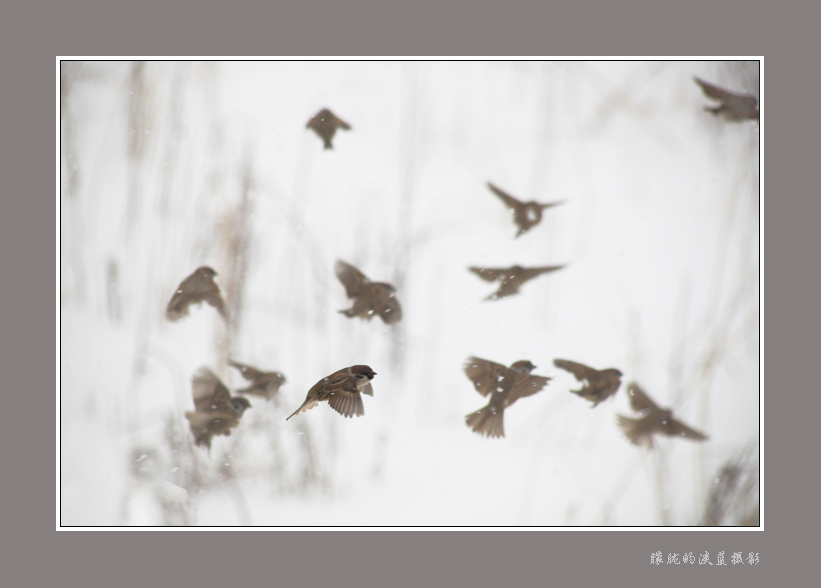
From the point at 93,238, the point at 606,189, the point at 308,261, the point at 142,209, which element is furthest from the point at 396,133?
the point at 93,238

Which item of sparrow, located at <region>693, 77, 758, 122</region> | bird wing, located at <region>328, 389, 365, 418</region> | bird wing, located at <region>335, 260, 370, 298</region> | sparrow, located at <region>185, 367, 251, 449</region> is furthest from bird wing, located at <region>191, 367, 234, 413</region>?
sparrow, located at <region>693, 77, 758, 122</region>

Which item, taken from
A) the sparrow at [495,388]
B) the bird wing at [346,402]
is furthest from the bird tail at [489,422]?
the bird wing at [346,402]

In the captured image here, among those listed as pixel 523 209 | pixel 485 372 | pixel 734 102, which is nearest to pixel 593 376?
pixel 485 372

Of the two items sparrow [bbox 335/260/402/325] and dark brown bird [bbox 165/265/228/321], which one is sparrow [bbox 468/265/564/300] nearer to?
sparrow [bbox 335/260/402/325]

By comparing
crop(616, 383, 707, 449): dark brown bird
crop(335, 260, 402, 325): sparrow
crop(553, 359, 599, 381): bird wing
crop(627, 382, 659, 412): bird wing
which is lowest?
crop(616, 383, 707, 449): dark brown bird

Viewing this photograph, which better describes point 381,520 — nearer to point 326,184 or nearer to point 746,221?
point 326,184
